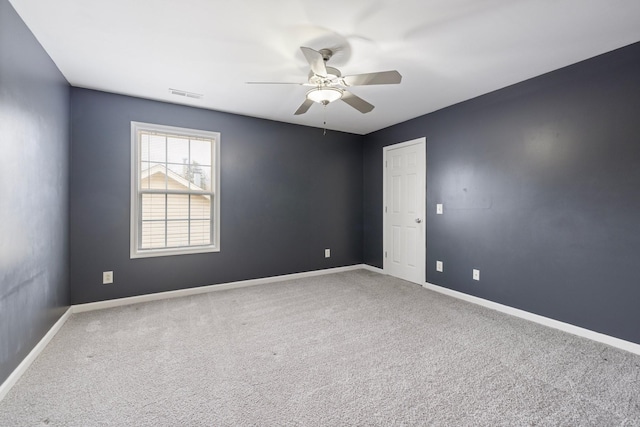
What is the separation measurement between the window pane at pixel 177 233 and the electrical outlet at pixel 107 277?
67 centimetres

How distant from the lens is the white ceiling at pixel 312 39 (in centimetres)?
188

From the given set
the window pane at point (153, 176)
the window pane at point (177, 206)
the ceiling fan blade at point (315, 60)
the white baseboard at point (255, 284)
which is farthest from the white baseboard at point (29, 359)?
the ceiling fan blade at point (315, 60)

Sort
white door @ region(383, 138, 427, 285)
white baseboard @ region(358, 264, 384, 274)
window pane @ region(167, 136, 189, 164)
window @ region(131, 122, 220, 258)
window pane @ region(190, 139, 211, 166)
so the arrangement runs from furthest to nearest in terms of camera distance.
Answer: white baseboard @ region(358, 264, 384, 274)
white door @ region(383, 138, 427, 285)
window pane @ region(190, 139, 211, 166)
window pane @ region(167, 136, 189, 164)
window @ region(131, 122, 220, 258)

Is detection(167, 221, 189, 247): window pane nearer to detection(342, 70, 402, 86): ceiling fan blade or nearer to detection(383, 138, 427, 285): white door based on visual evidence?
detection(342, 70, 402, 86): ceiling fan blade

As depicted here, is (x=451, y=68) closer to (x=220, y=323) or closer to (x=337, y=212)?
(x=337, y=212)

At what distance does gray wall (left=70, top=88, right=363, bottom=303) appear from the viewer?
3.16 m

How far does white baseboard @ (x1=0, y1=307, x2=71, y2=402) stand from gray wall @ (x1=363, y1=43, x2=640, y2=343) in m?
4.12

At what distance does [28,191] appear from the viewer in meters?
2.10

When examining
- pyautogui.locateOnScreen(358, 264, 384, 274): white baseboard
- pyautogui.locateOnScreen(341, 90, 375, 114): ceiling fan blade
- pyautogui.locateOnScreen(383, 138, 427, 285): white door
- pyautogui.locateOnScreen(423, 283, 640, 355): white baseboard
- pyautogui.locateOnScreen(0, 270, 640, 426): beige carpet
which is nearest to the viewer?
pyautogui.locateOnScreen(0, 270, 640, 426): beige carpet

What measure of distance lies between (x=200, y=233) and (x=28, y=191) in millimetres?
1877

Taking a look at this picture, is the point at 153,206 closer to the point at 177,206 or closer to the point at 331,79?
the point at 177,206

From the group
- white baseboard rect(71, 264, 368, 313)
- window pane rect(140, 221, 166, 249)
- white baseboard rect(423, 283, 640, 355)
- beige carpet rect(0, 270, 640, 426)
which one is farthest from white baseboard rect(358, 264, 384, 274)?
window pane rect(140, 221, 166, 249)

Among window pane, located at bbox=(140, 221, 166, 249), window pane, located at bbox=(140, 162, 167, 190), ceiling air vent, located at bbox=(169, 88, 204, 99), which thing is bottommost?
window pane, located at bbox=(140, 221, 166, 249)

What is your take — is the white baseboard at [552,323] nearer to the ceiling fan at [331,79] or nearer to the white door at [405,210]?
the white door at [405,210]
